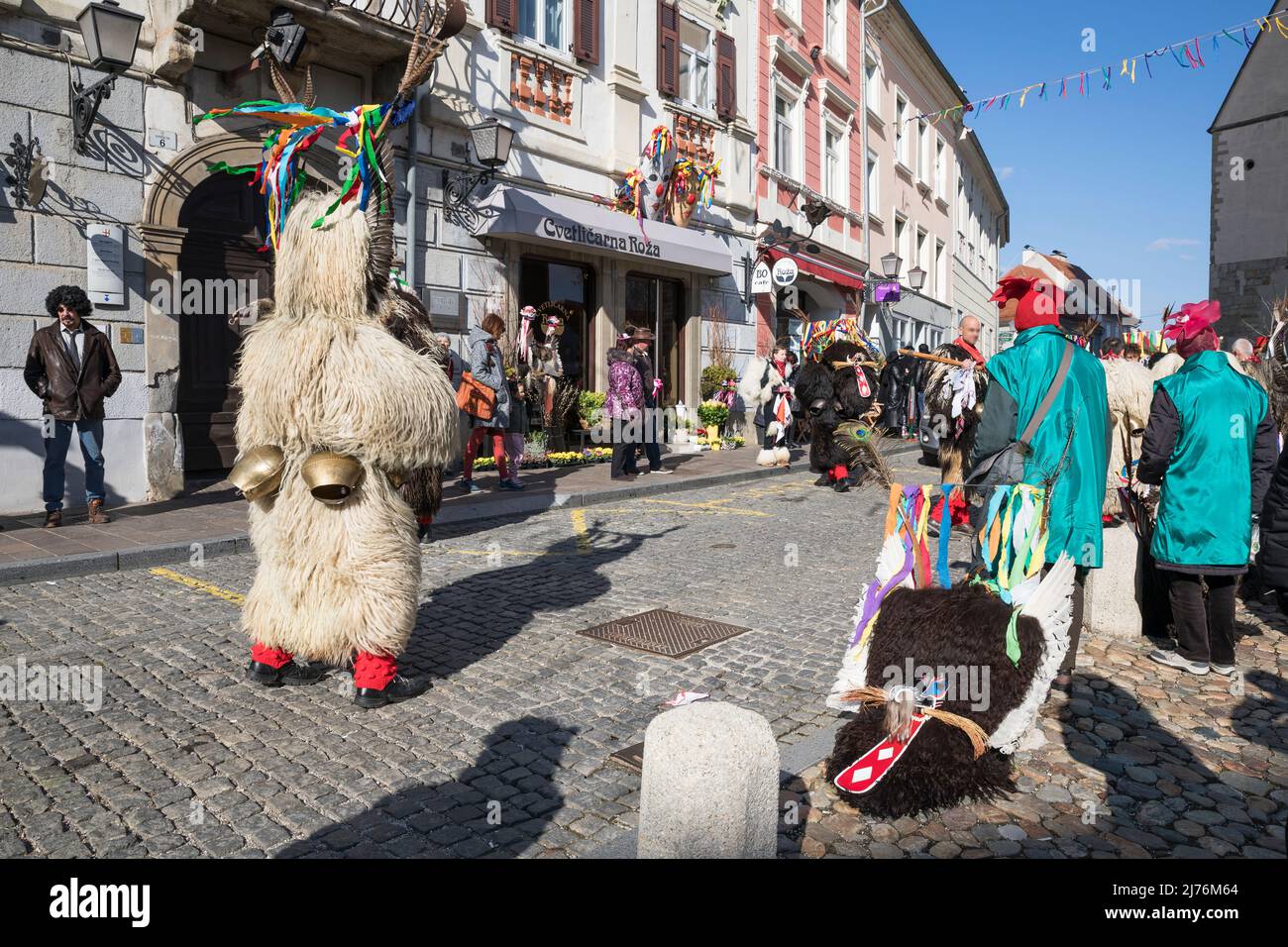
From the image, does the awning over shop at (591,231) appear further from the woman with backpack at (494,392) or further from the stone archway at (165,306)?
the stone archway at (165,306)

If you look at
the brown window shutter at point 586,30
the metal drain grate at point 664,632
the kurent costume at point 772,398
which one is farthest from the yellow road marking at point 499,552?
the brown window shutter at point 586,30

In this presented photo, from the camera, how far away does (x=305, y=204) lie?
389cm

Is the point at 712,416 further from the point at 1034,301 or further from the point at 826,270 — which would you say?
the point at 1034,301

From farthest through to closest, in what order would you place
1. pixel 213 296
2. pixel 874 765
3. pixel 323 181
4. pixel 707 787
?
1. pixel 213 296
2. pixel 323 181
3. pixel 874 765
4. pixel 707 787

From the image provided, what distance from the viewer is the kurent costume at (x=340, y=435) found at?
12.1 ft

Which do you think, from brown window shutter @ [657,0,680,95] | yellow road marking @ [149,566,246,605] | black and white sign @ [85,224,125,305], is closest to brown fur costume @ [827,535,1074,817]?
yellow road marking @ [149,566,246,605]

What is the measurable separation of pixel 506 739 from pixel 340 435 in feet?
4.56

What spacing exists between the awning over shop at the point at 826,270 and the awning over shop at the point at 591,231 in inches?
116

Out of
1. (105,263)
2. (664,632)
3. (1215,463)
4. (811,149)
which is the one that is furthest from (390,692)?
(811,149)

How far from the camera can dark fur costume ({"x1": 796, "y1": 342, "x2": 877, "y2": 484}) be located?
1162 cm

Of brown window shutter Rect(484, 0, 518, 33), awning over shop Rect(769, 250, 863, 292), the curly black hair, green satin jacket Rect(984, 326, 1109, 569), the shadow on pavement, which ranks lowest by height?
the shadow on pavement

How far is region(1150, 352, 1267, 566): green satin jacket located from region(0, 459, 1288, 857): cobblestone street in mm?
686

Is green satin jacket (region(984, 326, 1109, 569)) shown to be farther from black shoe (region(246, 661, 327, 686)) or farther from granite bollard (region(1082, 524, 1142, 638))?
black shoe (region(246, 661, 327, 686))

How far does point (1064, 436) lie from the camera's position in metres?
3.79
